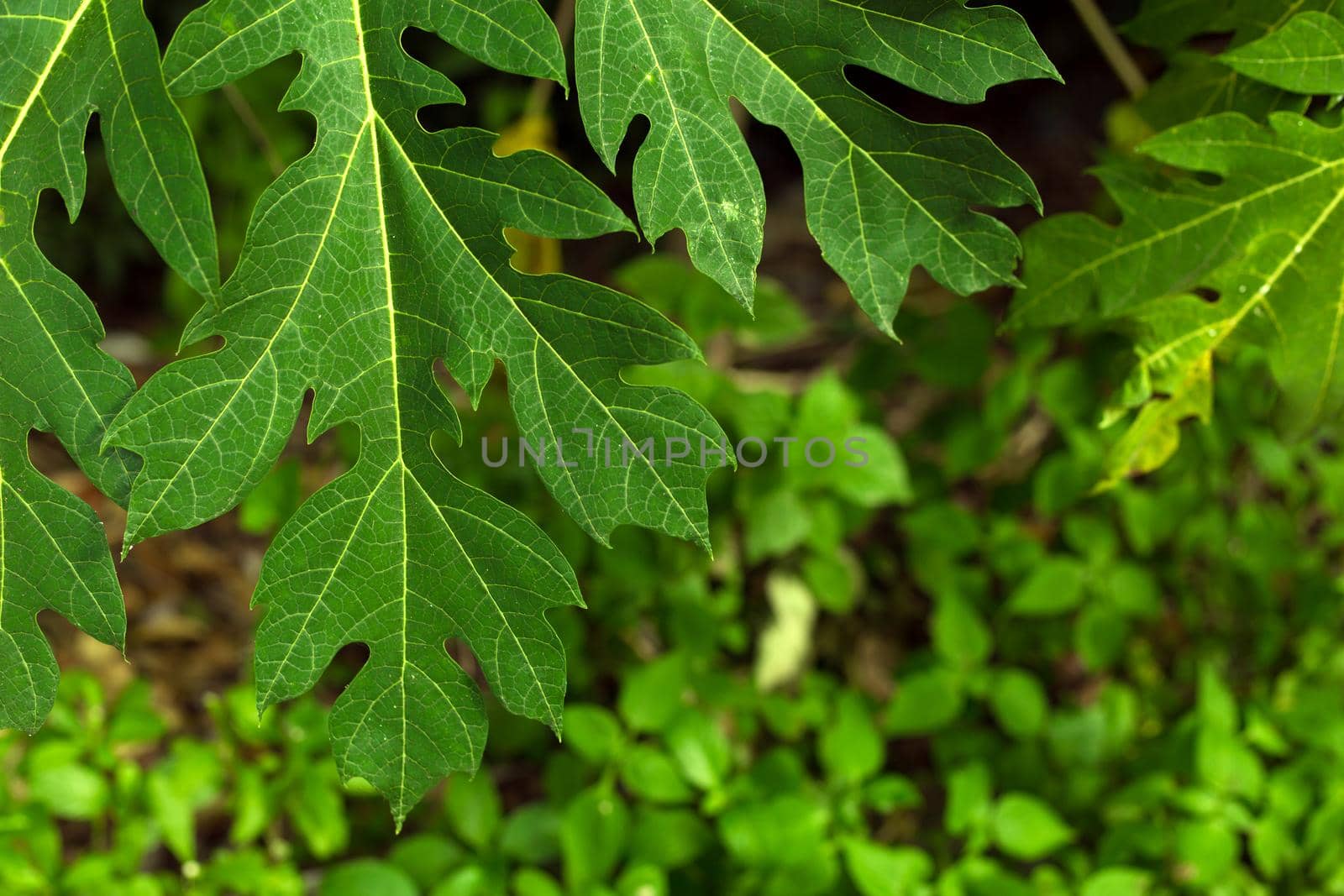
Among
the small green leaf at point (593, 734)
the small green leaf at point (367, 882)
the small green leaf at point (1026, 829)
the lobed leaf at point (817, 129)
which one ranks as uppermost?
the lobed leaf at point (817, 129)

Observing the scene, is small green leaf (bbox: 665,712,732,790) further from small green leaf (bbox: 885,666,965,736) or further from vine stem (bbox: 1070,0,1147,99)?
vine stem (bbox: 1070,0,1147,99)

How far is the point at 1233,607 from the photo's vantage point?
1.82 m

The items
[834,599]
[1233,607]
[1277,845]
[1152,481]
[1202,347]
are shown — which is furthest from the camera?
[1152,481]

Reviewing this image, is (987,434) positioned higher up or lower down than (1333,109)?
lower down

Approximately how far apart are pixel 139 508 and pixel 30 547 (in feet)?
0.40

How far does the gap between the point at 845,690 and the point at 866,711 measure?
0.17 meters

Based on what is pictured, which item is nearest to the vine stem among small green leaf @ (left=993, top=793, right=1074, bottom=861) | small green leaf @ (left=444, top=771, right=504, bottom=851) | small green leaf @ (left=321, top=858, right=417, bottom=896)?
small green leaf @ (left=993, top=793, right=1074, bottom=861)

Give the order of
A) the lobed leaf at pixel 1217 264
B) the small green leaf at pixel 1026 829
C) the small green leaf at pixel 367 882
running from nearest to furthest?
the lobed leaf at pixel 1217 264 → the small green leaf at pixel 367 882 → the small green leaf at pixel 1026 829

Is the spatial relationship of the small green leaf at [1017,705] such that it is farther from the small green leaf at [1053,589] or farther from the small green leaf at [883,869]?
the small green leaf at [883,869]

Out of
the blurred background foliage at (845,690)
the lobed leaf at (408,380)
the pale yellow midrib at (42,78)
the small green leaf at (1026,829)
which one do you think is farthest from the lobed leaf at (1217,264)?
the pale yellow midrib at (42,78)

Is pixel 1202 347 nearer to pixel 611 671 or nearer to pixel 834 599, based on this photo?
pixel 834 599

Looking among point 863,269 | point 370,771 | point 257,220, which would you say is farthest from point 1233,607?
point 257,220

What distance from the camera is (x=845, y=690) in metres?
1.64

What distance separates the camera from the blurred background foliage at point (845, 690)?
1.33 m
